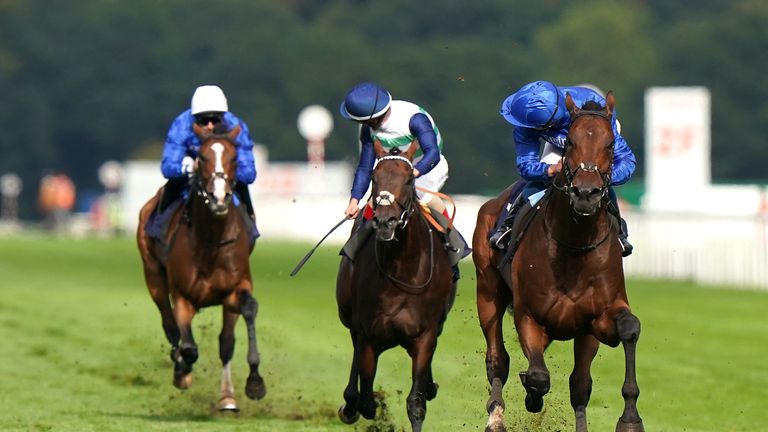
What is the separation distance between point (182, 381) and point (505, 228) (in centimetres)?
Result: 343

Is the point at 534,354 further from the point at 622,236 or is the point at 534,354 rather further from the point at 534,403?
the point at 622,236

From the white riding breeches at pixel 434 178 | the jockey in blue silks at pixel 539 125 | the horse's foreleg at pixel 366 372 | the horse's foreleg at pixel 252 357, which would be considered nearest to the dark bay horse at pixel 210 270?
the horse's foreleg at pixel 252 357

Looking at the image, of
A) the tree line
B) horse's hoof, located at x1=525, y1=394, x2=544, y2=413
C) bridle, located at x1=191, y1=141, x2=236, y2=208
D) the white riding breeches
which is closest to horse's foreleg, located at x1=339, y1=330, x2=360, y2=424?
horse's hoof, located at x1=525, y1=394, x2=544, y2=413

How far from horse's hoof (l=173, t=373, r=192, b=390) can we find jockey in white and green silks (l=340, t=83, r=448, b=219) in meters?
2.64

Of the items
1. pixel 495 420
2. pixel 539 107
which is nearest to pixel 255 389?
pixel 495 420

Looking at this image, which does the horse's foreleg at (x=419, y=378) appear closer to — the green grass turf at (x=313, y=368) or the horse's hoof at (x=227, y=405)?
the green grass turf at (x=313, y=368)

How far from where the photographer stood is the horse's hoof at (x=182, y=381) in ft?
45.5

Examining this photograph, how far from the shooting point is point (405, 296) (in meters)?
11.2

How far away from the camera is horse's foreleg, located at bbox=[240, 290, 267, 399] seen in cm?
1320

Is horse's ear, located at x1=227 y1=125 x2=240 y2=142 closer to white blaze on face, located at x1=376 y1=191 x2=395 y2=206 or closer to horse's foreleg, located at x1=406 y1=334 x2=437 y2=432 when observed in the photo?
horse's foreleg, located at x1=406 y1=334 x2=437 y2=432

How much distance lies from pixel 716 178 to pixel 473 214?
41.6m

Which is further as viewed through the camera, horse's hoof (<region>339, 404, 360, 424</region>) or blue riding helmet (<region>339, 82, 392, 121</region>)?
horse's hoof (<region>339, 404, 360, 424</region>)

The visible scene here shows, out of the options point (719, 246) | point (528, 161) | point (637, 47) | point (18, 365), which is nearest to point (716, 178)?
point (637, 47)

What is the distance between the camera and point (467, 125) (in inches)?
3002
